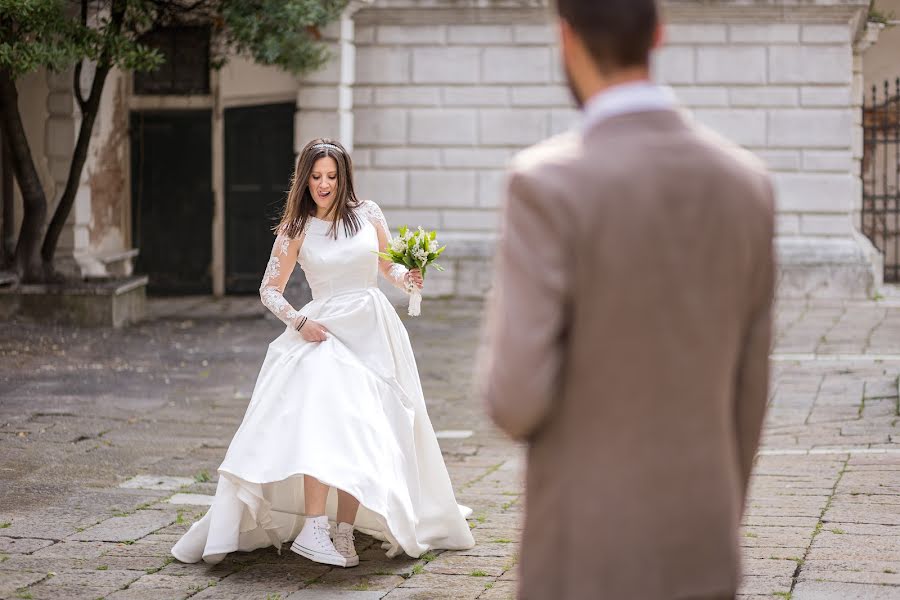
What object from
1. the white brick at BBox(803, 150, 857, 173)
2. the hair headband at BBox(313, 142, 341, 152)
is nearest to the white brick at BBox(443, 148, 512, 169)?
the white brick at BBox(803, 150, 857, 173)

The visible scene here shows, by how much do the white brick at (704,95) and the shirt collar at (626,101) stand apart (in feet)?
52.1

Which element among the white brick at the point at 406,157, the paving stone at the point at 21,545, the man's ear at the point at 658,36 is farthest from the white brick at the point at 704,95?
the man's ear at the point at 658,36

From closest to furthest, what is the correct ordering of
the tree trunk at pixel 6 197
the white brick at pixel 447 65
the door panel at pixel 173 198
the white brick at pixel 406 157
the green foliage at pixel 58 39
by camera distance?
1. the green foliage at pixel 58 39
2. the tree trunk at pixel 6 197
3. the white brick at pixel 447 65
4. the white brick at pixel 406 157
5. the door panel at pixel 173 198

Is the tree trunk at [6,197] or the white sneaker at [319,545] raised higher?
the tree trunk at [6,197]

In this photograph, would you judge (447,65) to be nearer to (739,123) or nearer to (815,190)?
(739,123)

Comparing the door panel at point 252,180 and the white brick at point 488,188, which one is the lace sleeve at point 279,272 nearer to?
the door panel at point 252,180

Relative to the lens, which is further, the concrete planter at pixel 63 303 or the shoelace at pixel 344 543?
the concrete planter at pixel 63 303

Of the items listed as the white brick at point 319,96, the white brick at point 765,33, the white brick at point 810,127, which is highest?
the white brick at point 765,33

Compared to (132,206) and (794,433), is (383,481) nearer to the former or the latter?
(794,433)

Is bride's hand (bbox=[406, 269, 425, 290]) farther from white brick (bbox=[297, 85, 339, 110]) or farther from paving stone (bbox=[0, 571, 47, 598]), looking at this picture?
white brick (bbox=[297, 85, 339, 110])

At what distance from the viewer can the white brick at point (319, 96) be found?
17.3 m

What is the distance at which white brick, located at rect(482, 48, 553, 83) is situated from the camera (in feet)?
59.5

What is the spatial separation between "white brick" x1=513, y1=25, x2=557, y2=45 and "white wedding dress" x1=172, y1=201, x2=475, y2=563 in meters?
12.4

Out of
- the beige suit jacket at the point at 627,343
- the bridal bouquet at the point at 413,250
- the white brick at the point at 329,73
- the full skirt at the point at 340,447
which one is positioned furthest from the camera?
the white brick at the point at 329,73
